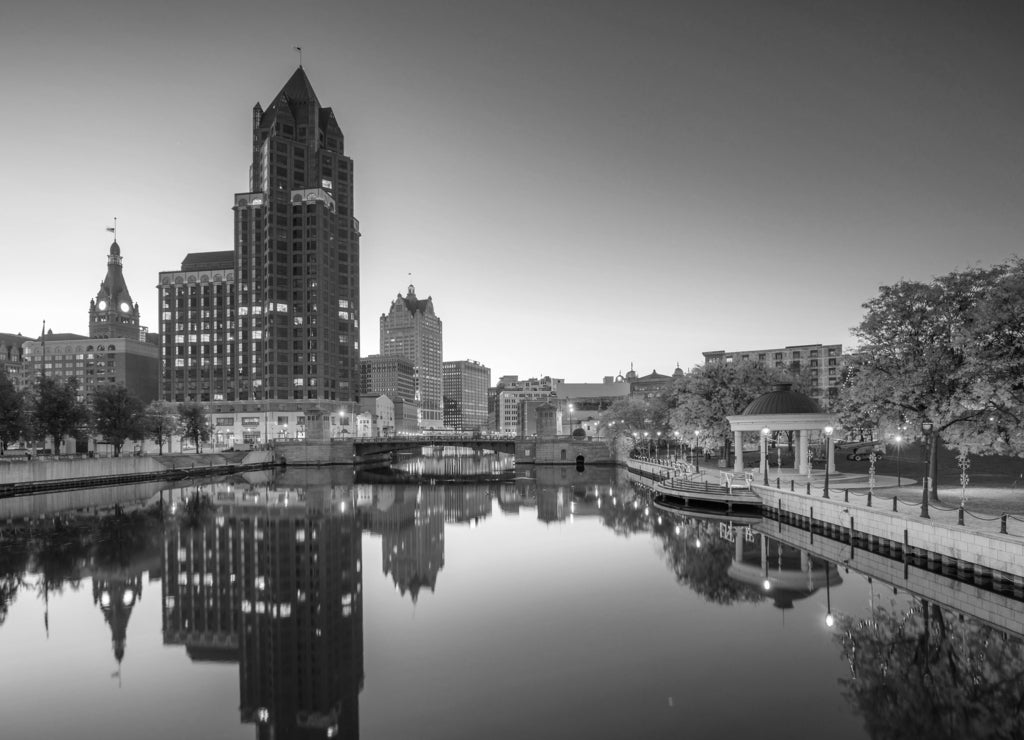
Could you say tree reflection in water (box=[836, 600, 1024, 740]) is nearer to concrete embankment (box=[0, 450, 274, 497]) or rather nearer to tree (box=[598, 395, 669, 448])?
tree (box=[598, 395, 669, 448])

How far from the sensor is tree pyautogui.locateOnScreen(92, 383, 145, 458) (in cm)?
10706

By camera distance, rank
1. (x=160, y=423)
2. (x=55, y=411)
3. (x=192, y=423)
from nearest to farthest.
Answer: (x=55, y=411) → (x=160, y=423) → (x=192, y=423)

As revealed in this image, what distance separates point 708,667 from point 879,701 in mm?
5266

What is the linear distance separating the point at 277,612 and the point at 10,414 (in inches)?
2908

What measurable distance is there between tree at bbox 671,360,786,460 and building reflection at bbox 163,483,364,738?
4336 cm

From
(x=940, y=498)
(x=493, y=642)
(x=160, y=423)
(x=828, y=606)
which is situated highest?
(x=160, y=423)

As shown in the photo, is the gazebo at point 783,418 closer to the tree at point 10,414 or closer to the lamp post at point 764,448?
the lamp post at point 764,448

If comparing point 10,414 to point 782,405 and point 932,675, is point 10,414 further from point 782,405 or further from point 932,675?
point 932,675

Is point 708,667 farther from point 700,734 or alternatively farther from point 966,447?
point 966,447

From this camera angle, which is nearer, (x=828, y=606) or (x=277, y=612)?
(x=828, y=606)

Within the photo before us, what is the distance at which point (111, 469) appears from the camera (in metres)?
101

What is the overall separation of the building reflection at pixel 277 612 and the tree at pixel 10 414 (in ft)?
135

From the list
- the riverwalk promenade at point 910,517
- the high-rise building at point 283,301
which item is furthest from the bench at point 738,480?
the high-rise building at point 283,301

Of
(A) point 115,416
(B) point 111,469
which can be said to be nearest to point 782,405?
(B) point 111,469
